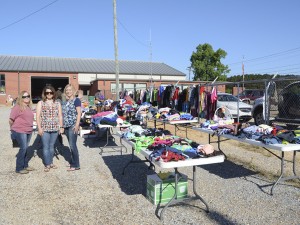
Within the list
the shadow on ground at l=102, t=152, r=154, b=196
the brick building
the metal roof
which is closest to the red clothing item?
the shadow on ground at l=102, t=152, r=154, b=196

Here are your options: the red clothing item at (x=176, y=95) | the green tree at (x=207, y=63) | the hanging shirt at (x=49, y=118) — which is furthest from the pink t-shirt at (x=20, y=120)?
the green tree at (x=207, y=63)

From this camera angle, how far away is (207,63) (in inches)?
1750

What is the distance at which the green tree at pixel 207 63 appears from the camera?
43.9 meters

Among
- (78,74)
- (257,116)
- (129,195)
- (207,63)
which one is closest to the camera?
(129,195)

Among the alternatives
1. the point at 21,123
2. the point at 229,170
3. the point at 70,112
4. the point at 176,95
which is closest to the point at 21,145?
the point at 21,123

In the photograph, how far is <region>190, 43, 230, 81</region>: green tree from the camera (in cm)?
4391

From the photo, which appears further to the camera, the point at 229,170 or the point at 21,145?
the point at 229,170

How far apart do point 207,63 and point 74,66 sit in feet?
60.7

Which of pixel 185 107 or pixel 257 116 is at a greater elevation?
pixel 185 107

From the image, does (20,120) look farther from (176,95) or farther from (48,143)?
(176,95)

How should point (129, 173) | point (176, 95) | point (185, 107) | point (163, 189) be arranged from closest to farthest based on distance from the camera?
point (163, 189) → point (129, 173) → point (185, 107) → point (176, 95)

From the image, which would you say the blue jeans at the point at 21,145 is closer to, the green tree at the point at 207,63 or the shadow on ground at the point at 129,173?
the shadow on ground at the point at 129,173

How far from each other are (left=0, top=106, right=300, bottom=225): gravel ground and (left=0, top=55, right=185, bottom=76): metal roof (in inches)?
1213

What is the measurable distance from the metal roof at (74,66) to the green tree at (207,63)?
7.93ft
